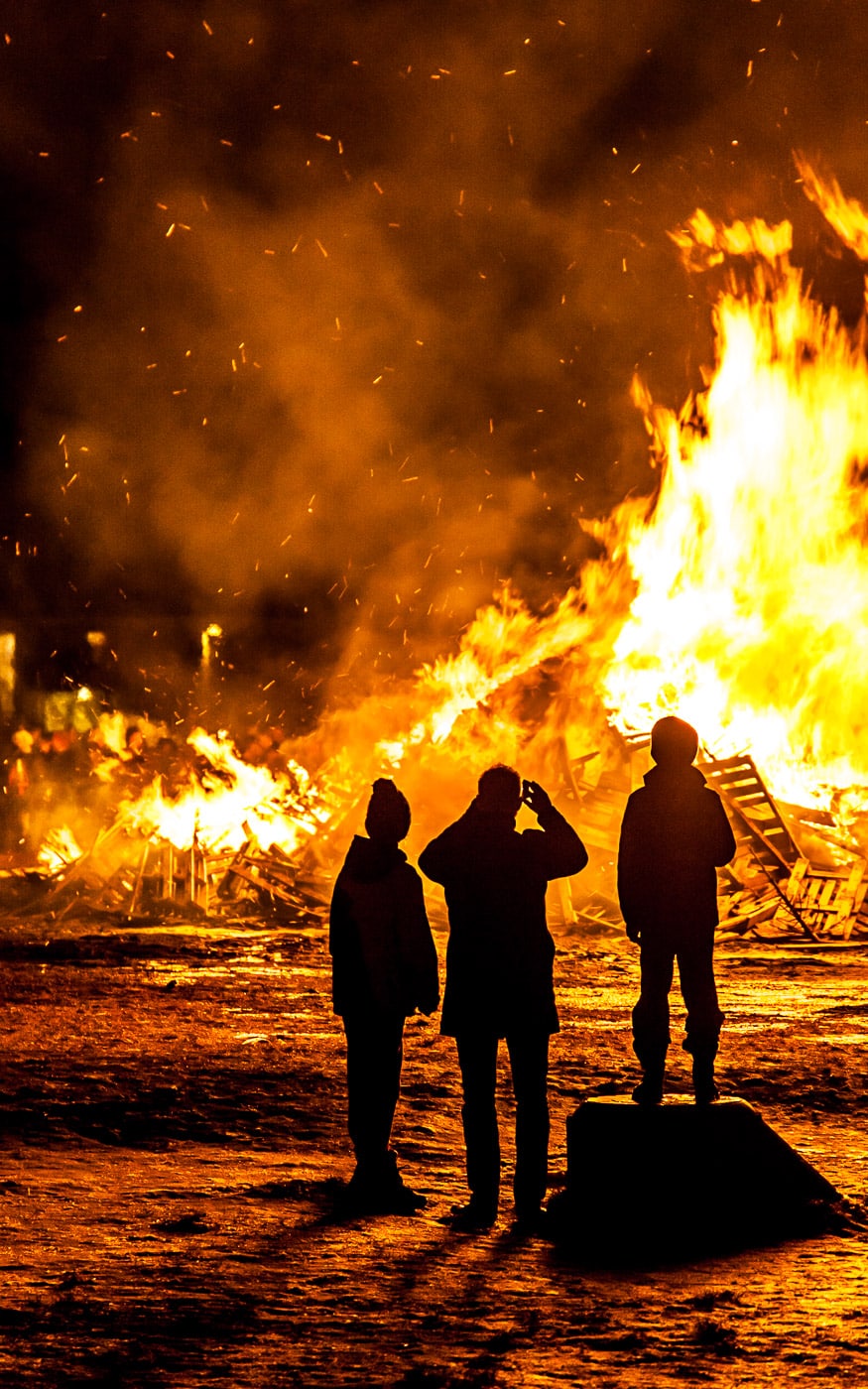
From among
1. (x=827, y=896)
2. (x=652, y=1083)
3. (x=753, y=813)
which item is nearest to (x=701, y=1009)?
(x=652, y=1083)

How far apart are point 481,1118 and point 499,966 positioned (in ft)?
2.13

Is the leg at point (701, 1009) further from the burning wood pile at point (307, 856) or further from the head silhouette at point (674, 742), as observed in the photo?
the burning wood pile at point (307, 856)

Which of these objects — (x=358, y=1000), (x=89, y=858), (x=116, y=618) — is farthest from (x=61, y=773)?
(x=358, y=1000)

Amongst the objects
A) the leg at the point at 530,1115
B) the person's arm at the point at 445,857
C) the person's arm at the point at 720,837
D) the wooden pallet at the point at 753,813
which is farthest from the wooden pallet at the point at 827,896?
the person's arm at the point at 445,857

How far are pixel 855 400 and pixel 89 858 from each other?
1406 cm

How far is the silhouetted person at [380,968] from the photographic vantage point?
19.0 ft

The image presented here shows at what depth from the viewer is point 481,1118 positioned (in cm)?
561

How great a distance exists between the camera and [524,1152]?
5.58 m

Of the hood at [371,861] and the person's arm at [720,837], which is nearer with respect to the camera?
the person's arm at [720,837]

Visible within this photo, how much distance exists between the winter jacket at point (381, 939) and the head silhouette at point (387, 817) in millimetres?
47

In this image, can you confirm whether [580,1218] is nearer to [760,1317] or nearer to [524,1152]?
[524,1152]

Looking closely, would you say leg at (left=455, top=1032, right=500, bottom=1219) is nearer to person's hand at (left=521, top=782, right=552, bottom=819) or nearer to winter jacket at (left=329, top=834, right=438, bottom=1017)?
winter jacket at (left=329, top=834, right=438, bottom=1017)

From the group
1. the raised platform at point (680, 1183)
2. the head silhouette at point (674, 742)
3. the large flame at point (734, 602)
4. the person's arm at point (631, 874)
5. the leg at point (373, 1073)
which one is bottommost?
the raised platform at point (680, 1183)

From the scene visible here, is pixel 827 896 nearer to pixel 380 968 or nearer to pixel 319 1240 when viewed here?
pixel 380 968
